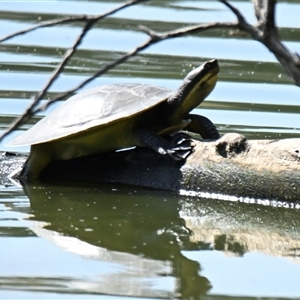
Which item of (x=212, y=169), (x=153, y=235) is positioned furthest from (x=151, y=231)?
(x=212, y=169)

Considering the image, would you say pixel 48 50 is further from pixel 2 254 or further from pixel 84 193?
pixel 2 254

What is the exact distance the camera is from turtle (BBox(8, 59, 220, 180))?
5188mm

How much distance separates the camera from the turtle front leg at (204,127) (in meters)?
5.49

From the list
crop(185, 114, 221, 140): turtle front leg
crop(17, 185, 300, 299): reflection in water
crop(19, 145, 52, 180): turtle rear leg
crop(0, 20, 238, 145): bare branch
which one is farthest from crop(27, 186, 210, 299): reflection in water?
crop(0, 20, 238, 145): bare branch

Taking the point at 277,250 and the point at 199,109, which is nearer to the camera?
the point at 277,250

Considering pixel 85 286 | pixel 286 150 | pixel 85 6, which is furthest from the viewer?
pixel 85 6

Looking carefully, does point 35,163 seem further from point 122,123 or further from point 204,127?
point 204,127

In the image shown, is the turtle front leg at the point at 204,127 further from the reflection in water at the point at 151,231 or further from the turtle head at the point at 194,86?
the reflection in water at the point at 151,231

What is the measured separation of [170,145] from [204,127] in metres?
0.43

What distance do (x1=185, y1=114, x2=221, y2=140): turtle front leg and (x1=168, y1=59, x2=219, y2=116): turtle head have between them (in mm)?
127

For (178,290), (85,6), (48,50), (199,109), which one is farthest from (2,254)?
(85,6)

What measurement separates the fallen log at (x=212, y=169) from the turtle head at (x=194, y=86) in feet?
1.10

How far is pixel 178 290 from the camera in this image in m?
3.68

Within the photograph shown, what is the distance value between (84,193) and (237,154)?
0.93m
